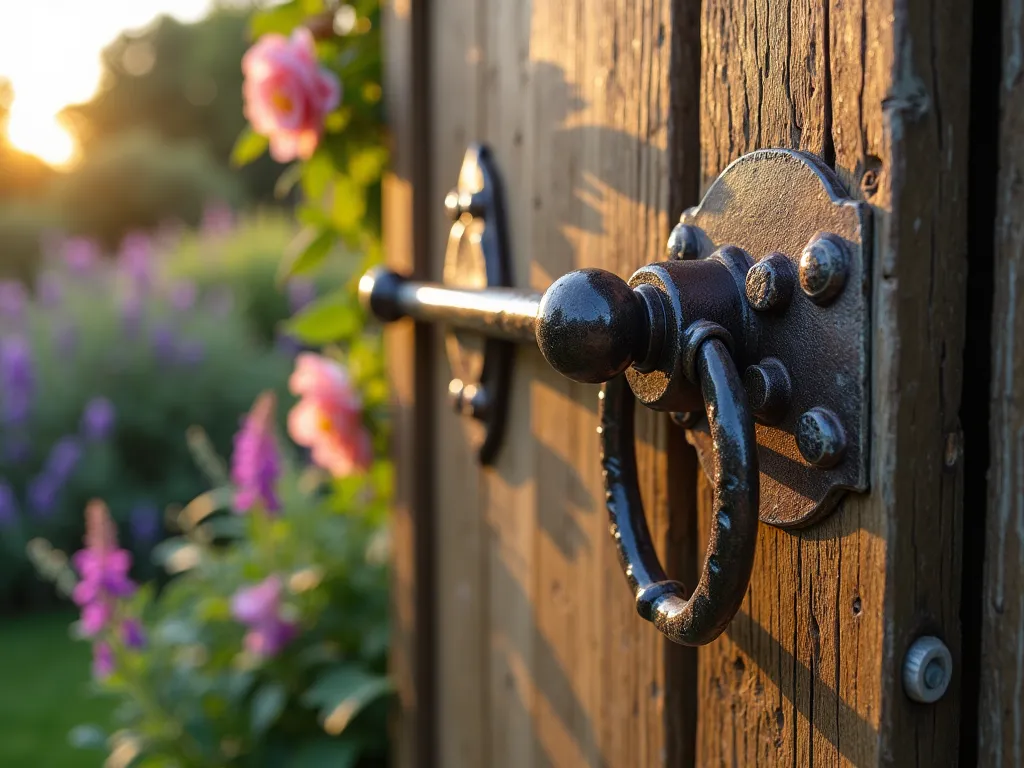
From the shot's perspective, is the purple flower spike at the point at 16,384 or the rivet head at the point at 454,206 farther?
the purple flower spike at the point at 16,384

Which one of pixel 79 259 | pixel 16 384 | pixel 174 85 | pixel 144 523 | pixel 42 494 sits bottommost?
pixel 144 523

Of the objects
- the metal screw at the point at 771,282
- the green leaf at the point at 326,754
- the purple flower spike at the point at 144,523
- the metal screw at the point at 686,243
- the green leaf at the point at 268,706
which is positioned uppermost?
the metal screw at the point at 686,243

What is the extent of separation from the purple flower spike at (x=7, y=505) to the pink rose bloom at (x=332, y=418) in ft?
7.98

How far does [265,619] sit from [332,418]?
0.44m

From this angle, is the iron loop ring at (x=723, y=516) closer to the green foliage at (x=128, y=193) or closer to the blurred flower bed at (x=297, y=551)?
the blurred flower bed at (x=297, y=551)

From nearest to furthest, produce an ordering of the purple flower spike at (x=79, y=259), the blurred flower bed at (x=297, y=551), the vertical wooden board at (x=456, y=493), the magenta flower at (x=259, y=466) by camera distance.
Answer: the vertical wooden board at (x=456, y=493)
the blurred flower bed at (x=297, y=551)
the magenta flower at (x=259, y=466)
the purple flower spike at (x=79, y=259)

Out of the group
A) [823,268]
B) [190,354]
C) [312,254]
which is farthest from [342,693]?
[190,354]

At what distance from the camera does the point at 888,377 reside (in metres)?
0.49

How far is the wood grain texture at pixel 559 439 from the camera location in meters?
0.72

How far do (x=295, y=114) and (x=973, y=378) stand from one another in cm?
→ 128

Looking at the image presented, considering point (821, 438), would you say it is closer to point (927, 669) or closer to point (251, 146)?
point (927, 669)

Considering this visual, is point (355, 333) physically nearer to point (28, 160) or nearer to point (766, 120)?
point (766, 120)

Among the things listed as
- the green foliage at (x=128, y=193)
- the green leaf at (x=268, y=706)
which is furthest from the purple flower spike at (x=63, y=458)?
the green foliage at (x=128, y=193)

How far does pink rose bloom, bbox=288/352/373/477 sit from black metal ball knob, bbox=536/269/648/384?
1262 millimetres
